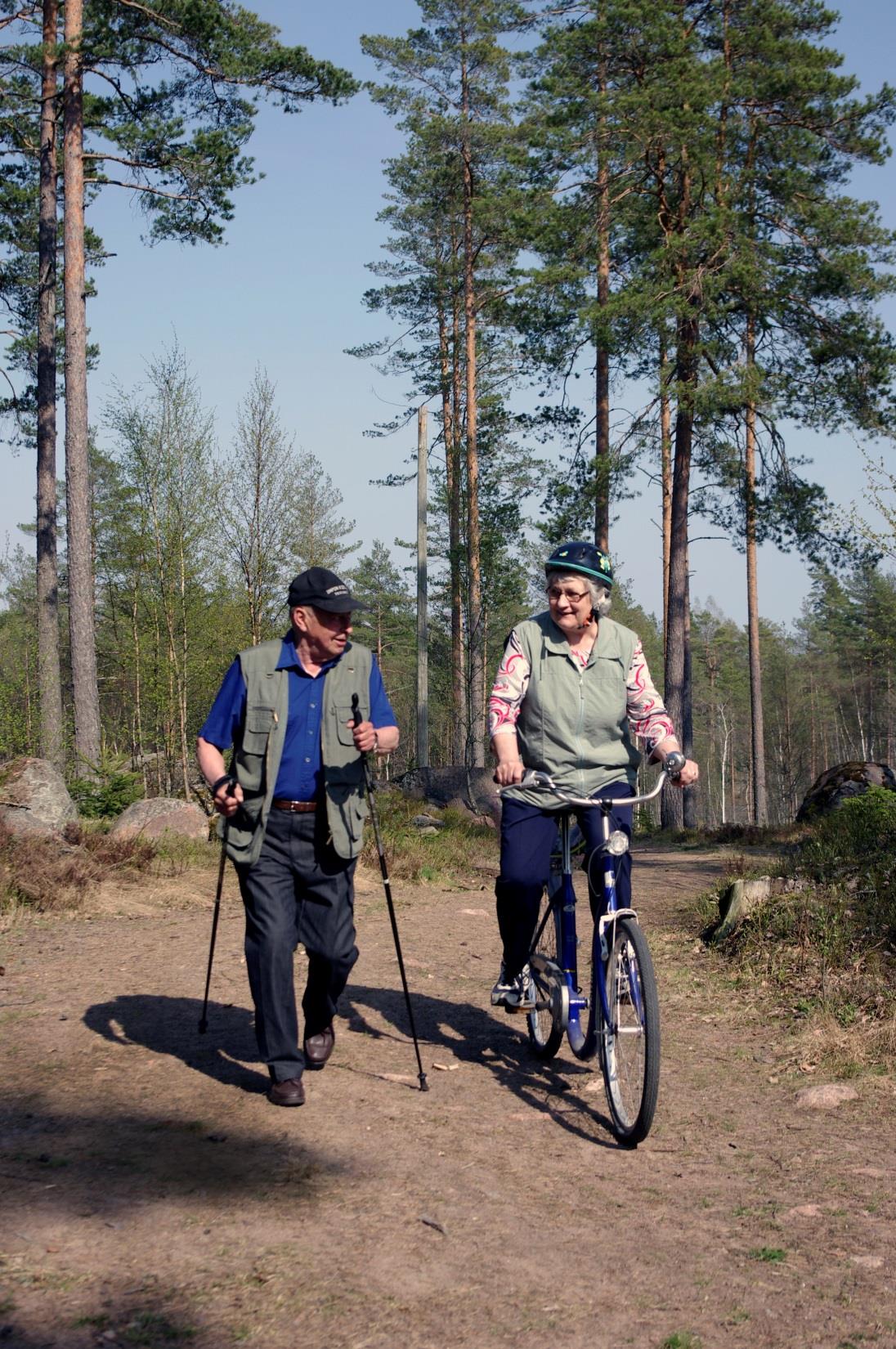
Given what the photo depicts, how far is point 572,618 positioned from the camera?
533 centimetres

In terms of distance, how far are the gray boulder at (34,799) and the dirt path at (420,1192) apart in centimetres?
493

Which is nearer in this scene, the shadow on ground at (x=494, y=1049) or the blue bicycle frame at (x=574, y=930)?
the blue bicycle frame at (x=574, y=930)

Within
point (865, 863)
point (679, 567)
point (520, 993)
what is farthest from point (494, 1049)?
point (679, 567)

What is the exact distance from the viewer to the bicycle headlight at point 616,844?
4969 millimetres

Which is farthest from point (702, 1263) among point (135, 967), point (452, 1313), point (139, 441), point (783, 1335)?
point (139, 441)

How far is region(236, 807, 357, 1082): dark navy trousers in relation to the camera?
16.8 ft

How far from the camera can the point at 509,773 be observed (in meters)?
5.01

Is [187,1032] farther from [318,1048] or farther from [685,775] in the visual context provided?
[685,775]

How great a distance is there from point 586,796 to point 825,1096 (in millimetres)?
1707

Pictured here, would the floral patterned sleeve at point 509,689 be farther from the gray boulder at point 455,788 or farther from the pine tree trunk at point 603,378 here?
the pine tree trunk at point 603,378

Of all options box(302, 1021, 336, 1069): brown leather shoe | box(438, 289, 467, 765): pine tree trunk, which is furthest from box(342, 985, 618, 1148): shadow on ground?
box(438, 289, 467, 765): pine tree trunk

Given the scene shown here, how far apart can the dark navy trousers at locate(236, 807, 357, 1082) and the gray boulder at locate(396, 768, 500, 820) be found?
50.9 feet

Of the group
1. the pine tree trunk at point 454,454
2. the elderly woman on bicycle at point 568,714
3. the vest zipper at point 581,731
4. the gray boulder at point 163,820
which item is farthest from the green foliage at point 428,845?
the pine tree trunk at point 454,454

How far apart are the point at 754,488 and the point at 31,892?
1758 centimetres
